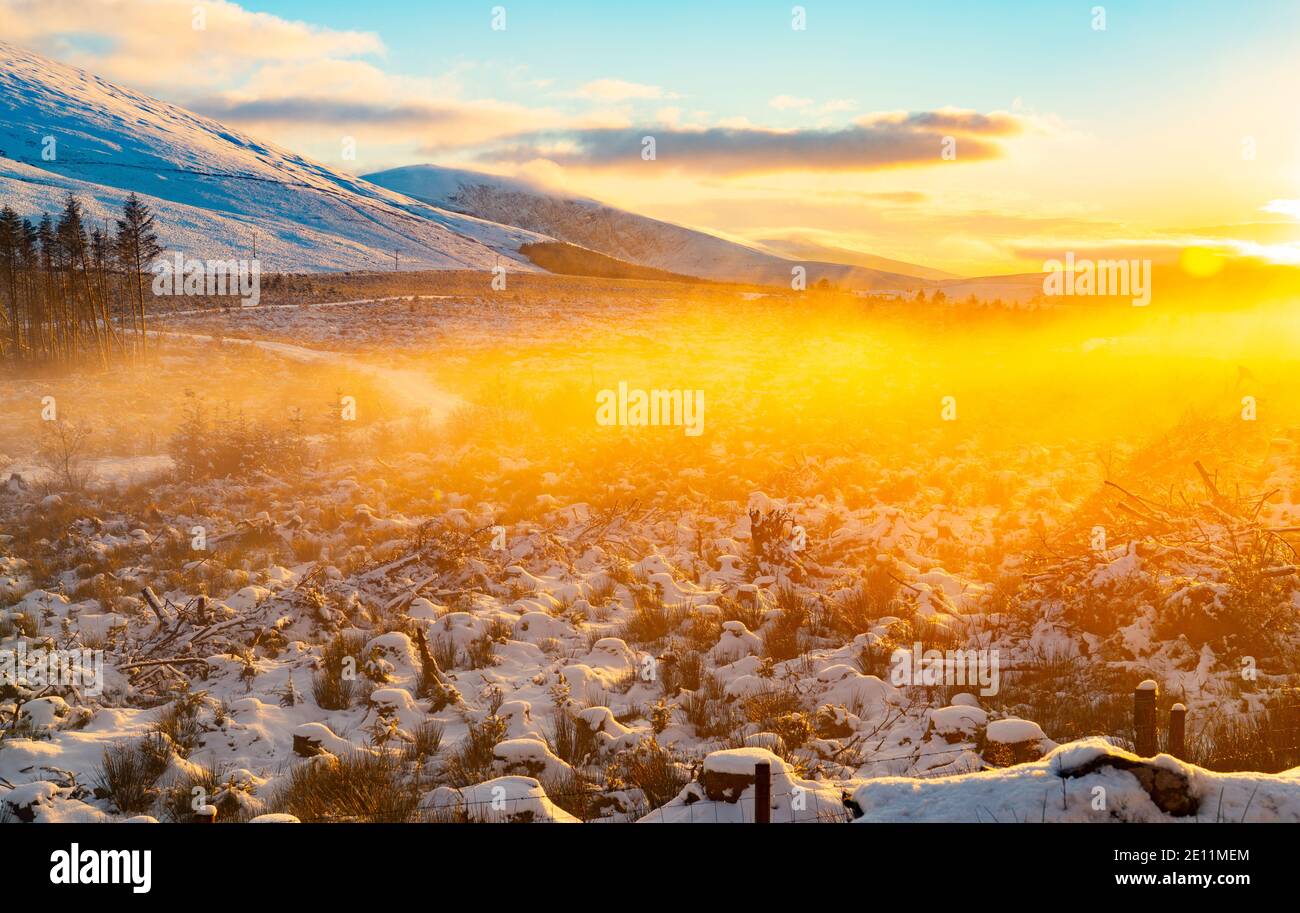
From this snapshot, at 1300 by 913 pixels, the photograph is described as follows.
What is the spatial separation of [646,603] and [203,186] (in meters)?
120

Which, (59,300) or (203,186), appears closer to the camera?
(59,300)

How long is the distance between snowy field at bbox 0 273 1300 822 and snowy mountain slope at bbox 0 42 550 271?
6942cm

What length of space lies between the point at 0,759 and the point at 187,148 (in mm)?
143640

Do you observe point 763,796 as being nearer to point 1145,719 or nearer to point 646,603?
point 1145,719

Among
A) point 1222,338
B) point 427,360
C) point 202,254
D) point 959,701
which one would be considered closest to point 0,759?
point 959,701

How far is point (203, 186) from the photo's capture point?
105 metres

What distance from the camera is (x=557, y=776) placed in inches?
240

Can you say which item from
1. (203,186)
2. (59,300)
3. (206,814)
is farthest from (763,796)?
(203,186)

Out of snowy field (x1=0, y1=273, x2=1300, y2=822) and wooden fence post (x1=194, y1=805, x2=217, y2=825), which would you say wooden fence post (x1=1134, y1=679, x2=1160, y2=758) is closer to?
snowy field (x1=0, y1=273, x2=1300, y2=822)

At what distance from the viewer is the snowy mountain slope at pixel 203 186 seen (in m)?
84.7

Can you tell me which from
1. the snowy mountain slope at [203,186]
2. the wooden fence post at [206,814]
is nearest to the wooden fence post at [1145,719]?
the wooden fence post at [206,814]

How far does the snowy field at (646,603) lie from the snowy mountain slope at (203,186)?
228 feet
